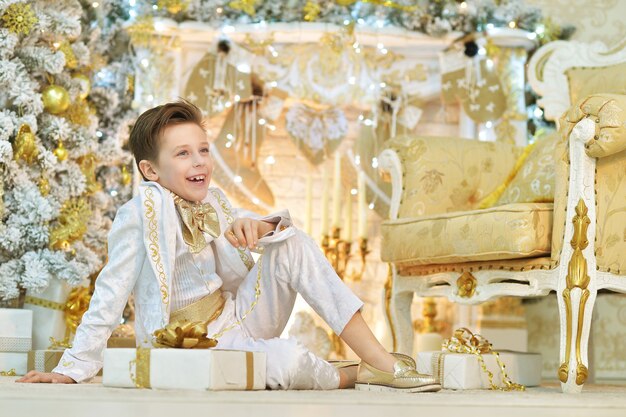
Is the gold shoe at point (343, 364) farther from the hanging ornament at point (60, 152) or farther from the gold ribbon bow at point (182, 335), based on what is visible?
the hanging ornament at point (60, 152)

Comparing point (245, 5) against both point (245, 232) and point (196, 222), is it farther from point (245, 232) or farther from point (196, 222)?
point (245, 232)

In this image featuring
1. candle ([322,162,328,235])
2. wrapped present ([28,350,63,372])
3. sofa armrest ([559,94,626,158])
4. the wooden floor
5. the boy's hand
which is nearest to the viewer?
the wooden floor

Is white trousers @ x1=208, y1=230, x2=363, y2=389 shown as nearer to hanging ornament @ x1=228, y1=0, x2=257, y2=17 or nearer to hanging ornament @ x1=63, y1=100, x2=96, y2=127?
hanging ornament @ x1=63, y1=100, x2=96, y2=127

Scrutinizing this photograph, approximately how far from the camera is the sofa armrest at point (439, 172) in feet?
9.70

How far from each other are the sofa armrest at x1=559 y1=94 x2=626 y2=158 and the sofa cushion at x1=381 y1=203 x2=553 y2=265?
0.23 metres

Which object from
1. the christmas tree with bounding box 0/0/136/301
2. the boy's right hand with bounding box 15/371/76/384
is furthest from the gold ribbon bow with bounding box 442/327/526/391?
the christmas tree with bounding box 0/0/136/301

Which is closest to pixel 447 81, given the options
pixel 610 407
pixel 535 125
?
pixel 535 125

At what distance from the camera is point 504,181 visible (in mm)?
3076

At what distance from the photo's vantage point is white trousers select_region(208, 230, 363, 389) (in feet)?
6.59

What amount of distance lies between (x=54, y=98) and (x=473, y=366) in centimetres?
148

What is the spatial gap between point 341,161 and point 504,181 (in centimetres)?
104

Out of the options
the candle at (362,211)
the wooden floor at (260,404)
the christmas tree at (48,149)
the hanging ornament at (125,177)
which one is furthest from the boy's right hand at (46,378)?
the candle at (362,211)

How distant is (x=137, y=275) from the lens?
207 centimetres

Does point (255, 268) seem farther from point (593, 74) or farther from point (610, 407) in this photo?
point (593, 74)
